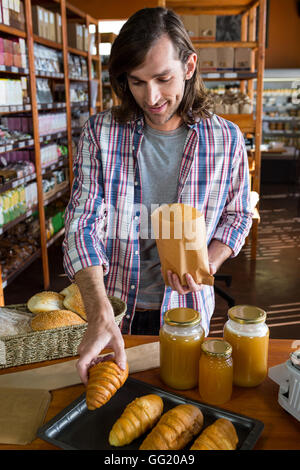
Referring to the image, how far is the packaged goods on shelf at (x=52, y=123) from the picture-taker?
434 centimetres

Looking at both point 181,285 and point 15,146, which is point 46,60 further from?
point 181,285

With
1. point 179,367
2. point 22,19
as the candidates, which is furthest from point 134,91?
point 22,19

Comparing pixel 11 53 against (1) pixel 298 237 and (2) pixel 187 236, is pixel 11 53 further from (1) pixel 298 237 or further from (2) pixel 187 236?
(1) pixel 298 237

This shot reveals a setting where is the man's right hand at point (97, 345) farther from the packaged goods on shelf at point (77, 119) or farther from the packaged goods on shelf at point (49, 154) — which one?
the packaged goods on shelf at point (77, 119)

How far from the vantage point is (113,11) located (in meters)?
8.56

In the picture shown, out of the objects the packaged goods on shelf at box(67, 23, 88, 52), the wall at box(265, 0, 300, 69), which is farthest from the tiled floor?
the wall at box(265, 0, 300, 69)

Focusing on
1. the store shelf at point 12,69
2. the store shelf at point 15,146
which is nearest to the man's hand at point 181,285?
the store shelf at point 15,146

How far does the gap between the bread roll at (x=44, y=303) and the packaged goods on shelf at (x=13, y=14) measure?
8.57 feet

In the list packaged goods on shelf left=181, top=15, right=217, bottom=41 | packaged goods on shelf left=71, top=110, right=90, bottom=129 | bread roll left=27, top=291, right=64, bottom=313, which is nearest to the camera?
bread roll left=27, top=291, right=64, bottom=313

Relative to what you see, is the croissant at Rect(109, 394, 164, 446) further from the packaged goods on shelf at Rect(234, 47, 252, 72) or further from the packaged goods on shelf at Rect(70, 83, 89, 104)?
the packaged goods on shelf at Rect(70, 83, 89, 104)

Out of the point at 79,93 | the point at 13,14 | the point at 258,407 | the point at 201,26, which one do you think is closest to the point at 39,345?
the point at 258,407

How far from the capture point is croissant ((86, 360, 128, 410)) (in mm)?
956

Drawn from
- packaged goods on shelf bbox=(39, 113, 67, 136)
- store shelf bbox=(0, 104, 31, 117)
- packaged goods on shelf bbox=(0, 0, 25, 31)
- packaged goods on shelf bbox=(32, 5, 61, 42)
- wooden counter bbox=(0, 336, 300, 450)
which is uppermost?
packaged goods on shelf bbox=(32, 5, 61, 42)

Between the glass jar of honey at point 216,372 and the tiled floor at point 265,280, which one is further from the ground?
the glass jar of honey at point 216,372
